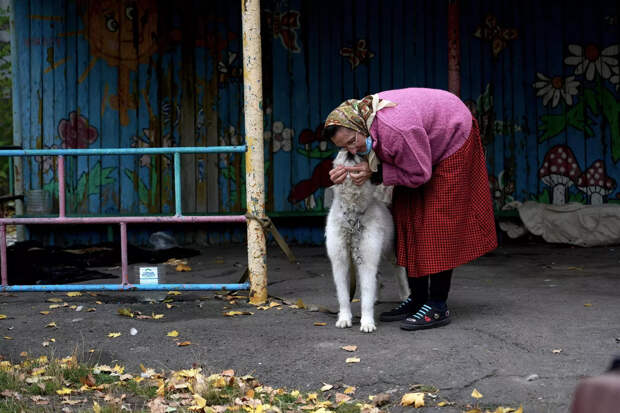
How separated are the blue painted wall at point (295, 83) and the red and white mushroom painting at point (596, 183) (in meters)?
0.02

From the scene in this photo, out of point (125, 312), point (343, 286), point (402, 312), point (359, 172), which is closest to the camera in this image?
point (359, 172)

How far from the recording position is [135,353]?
4.03 meters

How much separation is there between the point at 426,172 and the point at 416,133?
0.22 metres

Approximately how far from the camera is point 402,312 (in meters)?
4.64

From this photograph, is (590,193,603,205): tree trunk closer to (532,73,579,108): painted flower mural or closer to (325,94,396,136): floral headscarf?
(532,73,579,108): painted flower mural

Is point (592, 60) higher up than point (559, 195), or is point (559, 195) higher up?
point (592, 60)

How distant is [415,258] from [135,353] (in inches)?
67.0

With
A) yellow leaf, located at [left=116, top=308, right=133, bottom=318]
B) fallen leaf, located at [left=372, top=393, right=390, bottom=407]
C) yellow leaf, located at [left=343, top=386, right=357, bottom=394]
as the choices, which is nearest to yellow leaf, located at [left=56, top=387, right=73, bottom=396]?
yellow leaf, located at [left=343, top=386, right=357, bottom=394]

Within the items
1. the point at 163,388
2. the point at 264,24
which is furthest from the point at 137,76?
the point at 163,388

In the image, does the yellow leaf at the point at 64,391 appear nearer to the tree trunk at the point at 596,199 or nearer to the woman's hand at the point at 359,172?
the woman's hand at the point at 359,172

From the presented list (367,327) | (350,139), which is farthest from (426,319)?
(350,139)

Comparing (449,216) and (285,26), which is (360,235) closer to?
(449,216)

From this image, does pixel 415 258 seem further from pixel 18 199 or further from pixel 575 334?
pixel 18 199

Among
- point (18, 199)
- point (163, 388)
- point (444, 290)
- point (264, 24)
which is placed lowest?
point (163, 388)
